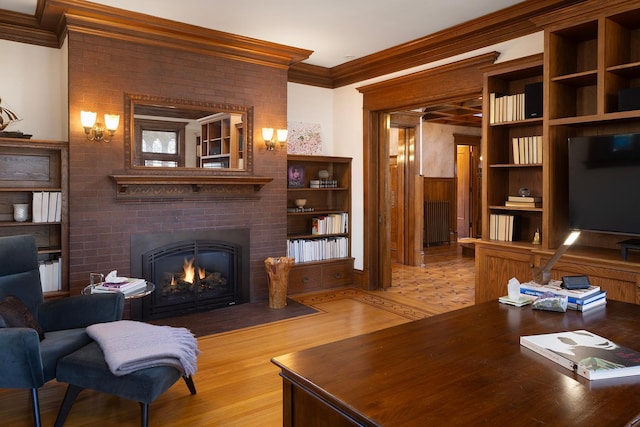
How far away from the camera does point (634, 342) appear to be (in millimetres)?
1604

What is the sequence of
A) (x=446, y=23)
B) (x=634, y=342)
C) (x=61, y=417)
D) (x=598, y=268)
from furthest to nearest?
(x=446, y=23)
(x=598, y=268)
(x=61, y=417)
(x=634, y=342)

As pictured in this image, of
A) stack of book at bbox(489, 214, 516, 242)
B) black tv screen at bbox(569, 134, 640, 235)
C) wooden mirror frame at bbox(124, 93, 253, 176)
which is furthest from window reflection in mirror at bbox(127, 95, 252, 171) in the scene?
black tv screen at bbox(569, 134, 640, 235)

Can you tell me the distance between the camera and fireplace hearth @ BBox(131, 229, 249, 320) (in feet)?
14.5

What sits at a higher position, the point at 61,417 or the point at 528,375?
the point at 528,375

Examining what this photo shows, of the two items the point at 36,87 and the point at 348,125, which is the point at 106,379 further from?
the point at 348,125

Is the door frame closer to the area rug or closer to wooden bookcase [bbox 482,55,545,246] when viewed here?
wooden bookcase [bbox 482,55,545,246]

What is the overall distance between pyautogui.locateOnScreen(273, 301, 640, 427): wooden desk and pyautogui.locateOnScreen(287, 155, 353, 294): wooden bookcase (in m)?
3.75

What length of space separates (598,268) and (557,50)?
1.67 metres

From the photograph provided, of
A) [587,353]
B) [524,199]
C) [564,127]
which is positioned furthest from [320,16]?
[587,353]

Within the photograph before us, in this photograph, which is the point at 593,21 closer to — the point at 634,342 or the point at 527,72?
the point at 527,72

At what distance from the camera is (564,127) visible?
3.64 meters

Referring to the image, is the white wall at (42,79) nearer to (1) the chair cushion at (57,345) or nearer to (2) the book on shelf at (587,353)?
(1) the chair cushion at (57,345)

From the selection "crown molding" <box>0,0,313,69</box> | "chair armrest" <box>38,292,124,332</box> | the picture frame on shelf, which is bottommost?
"chair armrest" <box>38,292,124,332</box>

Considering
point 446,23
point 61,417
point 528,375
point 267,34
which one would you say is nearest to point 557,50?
point 446,23
